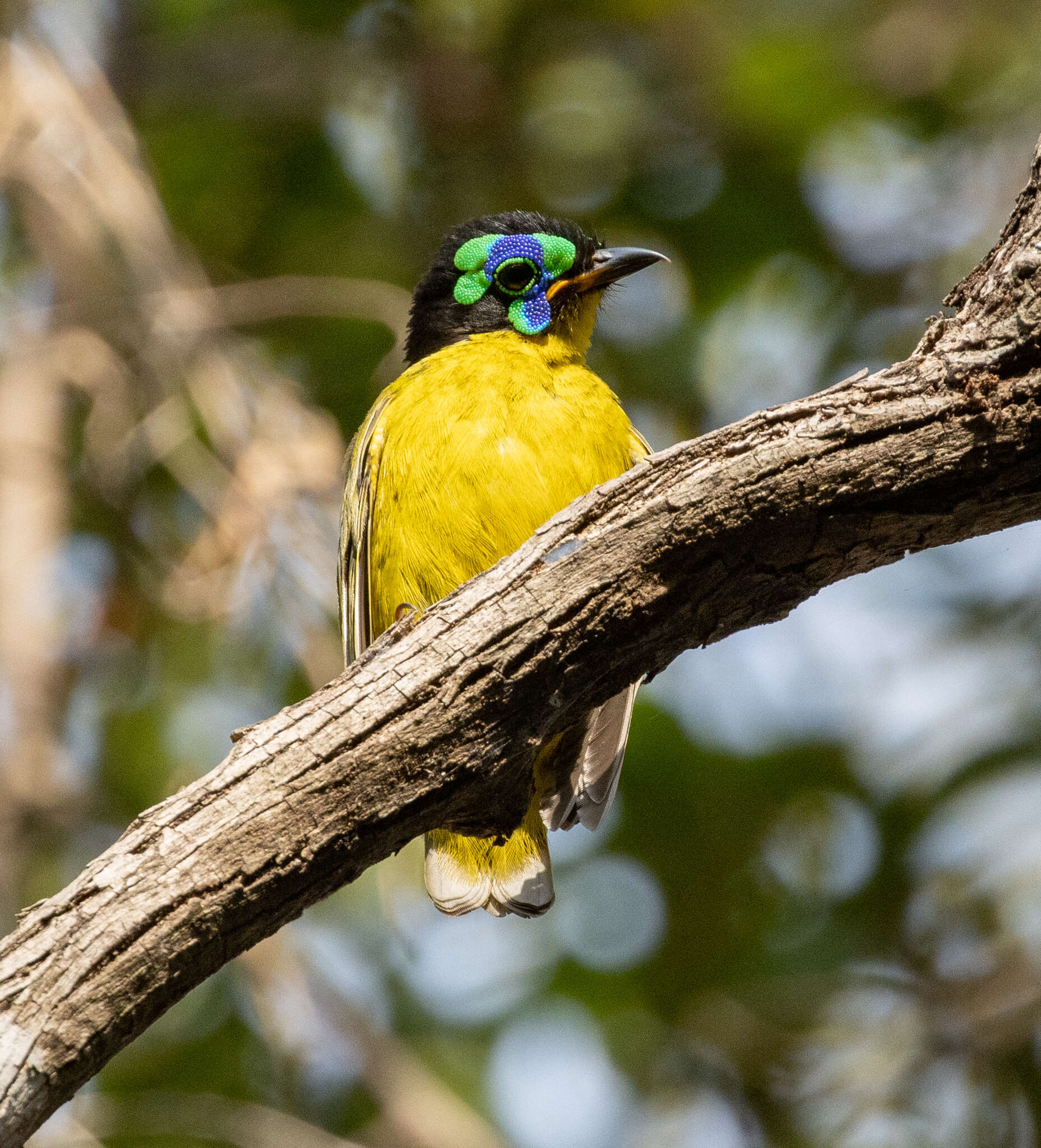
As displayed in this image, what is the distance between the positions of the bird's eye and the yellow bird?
0.31m

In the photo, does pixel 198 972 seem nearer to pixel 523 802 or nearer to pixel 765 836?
pixel 523 802

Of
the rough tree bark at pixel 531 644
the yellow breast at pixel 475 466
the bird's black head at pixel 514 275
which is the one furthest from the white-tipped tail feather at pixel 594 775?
the bird's black head at pixel 514 275

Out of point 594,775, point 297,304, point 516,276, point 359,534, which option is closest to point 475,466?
point 359,534

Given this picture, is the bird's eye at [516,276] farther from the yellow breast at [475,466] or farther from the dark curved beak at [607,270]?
the yellow breast at [475,466]

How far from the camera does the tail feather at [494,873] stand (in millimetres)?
3938

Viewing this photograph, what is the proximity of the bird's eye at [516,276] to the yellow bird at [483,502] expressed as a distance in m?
0.31

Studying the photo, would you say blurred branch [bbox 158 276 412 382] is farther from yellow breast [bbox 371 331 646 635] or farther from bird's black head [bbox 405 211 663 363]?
yellow breast [bbox 371 331 646 635]

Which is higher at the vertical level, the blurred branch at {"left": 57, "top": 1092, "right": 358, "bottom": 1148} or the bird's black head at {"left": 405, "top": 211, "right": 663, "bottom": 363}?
the bird's black head at {"left": 405, "top": 211, "right": 663, "bottom": 363}

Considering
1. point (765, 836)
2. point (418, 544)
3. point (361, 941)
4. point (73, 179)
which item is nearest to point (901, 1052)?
point (765, 836)

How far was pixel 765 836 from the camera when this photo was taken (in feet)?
19.3

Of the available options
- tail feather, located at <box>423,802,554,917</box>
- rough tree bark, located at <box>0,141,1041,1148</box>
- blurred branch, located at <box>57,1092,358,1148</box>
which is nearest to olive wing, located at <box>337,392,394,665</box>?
tail feather, located at <box>423,802,554,917</box>

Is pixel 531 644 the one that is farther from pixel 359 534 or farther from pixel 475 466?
pixel 359 534

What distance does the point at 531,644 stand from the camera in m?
2.83

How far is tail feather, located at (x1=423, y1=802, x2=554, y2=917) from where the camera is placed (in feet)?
12.9
